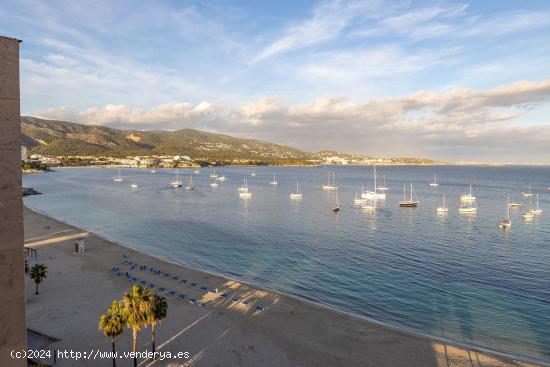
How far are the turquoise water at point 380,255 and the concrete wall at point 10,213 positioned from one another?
23.7 metres

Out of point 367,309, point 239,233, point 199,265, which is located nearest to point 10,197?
point 367,309

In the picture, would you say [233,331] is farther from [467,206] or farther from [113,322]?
[467,206]

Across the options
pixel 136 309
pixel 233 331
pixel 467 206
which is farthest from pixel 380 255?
pixel 467 206

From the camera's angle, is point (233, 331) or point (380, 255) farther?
point (380, 255)

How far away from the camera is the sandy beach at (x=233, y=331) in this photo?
68.8 ft

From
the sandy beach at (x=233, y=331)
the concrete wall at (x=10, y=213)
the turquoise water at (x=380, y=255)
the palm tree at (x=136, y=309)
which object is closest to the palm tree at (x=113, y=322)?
the palm tree at (x=136, y=309)

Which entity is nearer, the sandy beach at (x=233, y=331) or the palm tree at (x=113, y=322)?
the palm tree at (x=113, y=322)

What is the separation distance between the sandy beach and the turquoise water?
366 cm

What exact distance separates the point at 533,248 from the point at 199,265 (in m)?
47.3

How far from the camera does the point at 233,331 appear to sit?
24.0 m

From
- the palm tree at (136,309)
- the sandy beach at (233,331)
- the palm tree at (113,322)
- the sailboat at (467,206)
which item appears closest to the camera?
the palm tree at (136,309)

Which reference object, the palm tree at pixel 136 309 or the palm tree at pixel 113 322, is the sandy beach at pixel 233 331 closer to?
the palm tree at pixel 113 322

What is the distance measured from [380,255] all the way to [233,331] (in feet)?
90.9

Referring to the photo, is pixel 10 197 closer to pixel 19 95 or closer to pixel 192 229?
pixel 19 95
